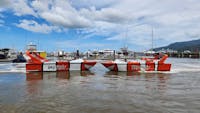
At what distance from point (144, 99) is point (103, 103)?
68.0 inches

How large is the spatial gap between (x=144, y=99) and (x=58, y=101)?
3.23 meters

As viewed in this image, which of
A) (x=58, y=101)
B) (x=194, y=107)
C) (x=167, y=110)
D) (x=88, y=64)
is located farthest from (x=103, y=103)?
(x=88, y=64)

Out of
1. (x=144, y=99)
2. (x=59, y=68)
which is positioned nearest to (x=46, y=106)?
(x=144, y=99)

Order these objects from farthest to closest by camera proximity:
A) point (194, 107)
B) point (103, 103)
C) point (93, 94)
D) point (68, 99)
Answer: point (93, 94)
point (68, 99)
point (103, 103)
point (194, 107)

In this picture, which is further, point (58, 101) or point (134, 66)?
point (134, 66)

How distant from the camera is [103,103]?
7.75 metres

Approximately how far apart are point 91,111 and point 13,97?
3.71m

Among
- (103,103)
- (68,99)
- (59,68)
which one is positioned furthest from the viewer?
(59,68)

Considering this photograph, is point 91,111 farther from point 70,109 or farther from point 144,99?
point 144,99

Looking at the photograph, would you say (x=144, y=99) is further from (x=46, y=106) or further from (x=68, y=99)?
(x=46, y=106)

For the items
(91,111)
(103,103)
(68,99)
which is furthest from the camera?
(68,99)

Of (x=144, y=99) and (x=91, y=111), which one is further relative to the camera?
(x=144, y=99)

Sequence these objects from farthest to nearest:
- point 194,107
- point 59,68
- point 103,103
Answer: point 59,68, point 103,103, point 194,107

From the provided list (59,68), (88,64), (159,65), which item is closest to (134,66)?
(159,65)
